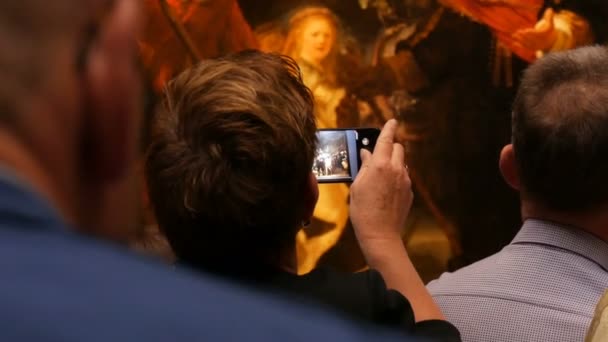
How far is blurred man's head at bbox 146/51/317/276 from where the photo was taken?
5.28 ft

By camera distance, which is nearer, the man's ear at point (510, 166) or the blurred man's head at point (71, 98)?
the blurred man's head at point (71, 98)

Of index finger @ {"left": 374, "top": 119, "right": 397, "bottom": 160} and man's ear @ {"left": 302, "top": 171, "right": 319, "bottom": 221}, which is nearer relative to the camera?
man's ear @ {"left": 302, "top": 171, "right": 319, "bottom": 221}

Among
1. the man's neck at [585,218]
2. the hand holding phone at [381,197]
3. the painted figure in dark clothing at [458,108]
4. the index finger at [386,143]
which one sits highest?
the index finger at [386,143]

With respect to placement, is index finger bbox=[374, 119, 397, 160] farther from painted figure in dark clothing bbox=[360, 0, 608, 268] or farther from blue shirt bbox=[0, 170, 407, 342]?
painted figure in dark clothing bbox=[360, 0, 608, 268]

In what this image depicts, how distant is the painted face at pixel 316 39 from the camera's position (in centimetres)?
721

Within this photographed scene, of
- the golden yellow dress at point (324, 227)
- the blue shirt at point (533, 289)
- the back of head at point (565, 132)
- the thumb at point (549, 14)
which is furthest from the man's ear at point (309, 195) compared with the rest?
the thumb at point (549, 14)

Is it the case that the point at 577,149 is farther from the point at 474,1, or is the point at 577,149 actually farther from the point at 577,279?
the point at 474,1

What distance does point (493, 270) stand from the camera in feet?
7.13

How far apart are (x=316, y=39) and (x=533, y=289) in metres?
5.28

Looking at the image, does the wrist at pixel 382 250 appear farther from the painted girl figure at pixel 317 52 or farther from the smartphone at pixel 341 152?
the painted girl figure at pixel 317 52

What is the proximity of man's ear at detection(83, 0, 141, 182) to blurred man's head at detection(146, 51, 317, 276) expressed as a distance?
88 cm

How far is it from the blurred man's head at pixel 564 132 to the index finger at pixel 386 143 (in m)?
0.36

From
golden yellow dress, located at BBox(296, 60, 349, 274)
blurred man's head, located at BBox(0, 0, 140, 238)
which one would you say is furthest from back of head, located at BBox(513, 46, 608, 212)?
golden yellow dress, located at BBox(296, 60, 349, 274)

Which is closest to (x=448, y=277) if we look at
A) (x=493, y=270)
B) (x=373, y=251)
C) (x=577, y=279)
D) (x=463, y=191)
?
(x=493, y=270)
